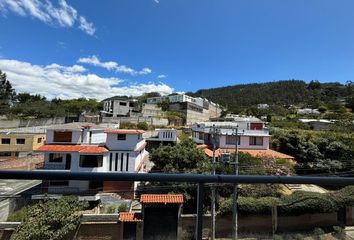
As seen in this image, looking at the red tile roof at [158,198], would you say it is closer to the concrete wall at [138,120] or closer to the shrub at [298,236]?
the shrub at [298,236]

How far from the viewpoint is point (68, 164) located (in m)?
15.2

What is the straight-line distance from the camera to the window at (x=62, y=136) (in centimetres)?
1645

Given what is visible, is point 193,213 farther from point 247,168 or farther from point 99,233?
point 247,168

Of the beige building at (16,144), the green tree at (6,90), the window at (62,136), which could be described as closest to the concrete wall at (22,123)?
the beige building at (16,144)

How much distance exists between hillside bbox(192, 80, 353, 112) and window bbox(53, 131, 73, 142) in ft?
180

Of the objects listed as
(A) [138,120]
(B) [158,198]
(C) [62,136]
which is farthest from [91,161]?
(A) [138,120]

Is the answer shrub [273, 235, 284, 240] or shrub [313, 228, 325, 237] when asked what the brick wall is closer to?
shrub [273, 235, 284, 240]

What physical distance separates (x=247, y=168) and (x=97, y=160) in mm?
9497

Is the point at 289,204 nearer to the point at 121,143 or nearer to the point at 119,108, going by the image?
the point at 121,143

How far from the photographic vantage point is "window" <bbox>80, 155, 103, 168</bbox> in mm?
15000

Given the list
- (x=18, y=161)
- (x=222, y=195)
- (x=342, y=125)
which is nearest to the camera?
(x=222, y=195)

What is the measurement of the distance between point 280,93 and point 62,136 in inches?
2913

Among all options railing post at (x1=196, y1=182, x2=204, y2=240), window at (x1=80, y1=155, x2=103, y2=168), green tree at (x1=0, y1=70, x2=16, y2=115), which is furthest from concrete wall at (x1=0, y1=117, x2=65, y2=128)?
railing post at (x1=196, y1=182, x2=204, y2=240)

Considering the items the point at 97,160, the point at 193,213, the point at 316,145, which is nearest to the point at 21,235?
the point at 193,213
